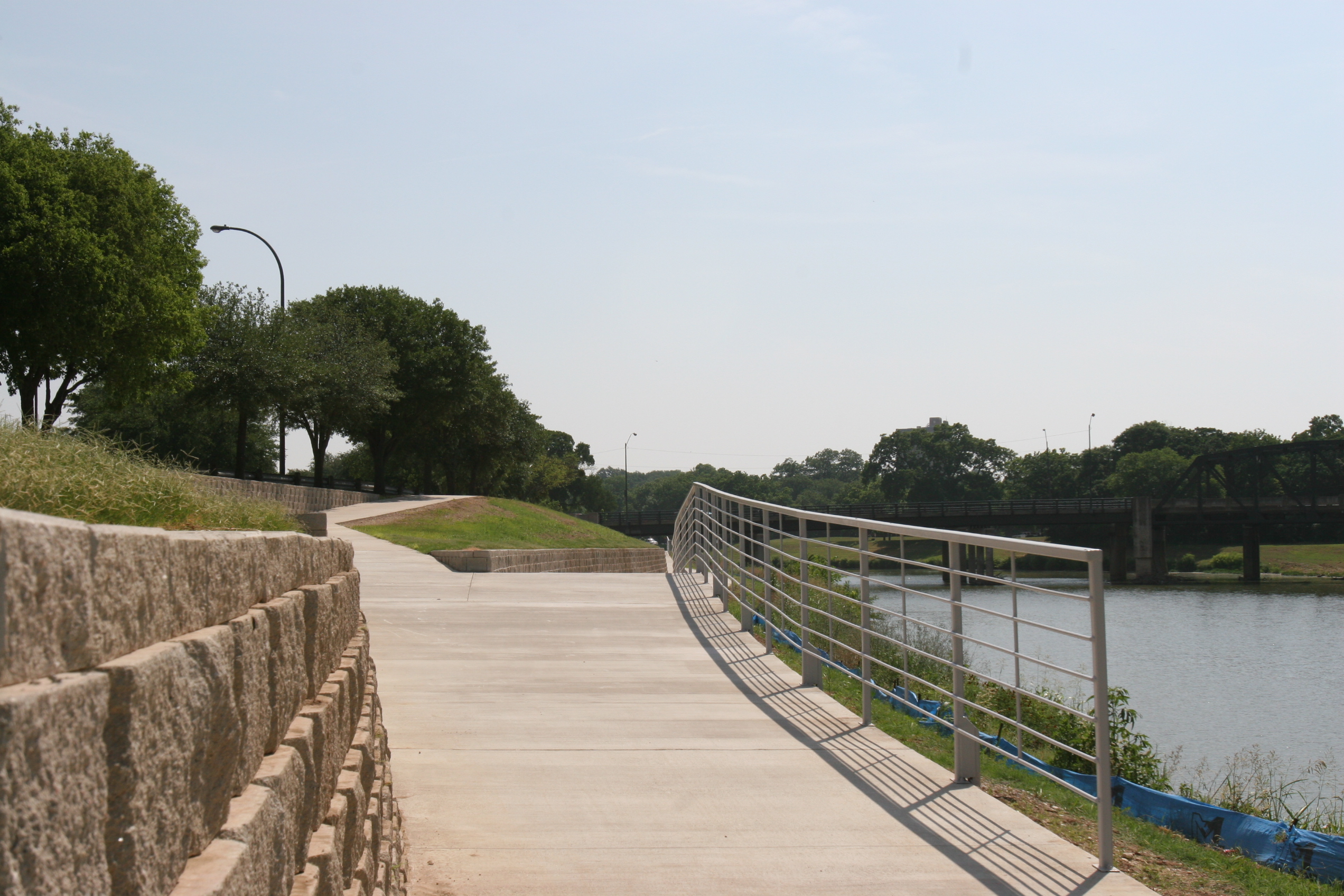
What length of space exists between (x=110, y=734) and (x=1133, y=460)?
368 ft

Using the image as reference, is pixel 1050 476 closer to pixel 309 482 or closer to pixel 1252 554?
pixel 1252 554

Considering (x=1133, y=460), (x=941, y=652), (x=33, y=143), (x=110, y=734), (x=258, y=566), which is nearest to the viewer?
(x=110, y=734)

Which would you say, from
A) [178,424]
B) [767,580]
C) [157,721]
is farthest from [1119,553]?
[157,721]

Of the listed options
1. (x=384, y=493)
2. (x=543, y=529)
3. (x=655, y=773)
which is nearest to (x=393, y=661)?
(x=655, y=773)

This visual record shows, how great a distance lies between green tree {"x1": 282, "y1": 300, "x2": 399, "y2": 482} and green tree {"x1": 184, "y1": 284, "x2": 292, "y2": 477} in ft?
1.53

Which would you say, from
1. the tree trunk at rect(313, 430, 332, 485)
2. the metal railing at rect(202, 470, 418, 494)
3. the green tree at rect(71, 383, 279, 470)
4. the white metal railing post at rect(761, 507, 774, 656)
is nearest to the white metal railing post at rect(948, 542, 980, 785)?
the white metal railing post at rect(761, 507, 774, 656)

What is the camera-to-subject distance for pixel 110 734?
1415 mm

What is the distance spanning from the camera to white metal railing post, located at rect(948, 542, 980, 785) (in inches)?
213

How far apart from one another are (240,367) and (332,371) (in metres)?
4.34

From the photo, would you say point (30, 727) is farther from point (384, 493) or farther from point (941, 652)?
point (384, 493)

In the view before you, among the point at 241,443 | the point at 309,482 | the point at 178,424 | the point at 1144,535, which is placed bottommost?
the point at 1144,535

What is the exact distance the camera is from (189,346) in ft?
103

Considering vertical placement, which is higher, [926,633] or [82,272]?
[82,272]

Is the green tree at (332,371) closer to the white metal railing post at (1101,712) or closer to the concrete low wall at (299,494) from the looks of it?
the concrete low wall at (299,494)
